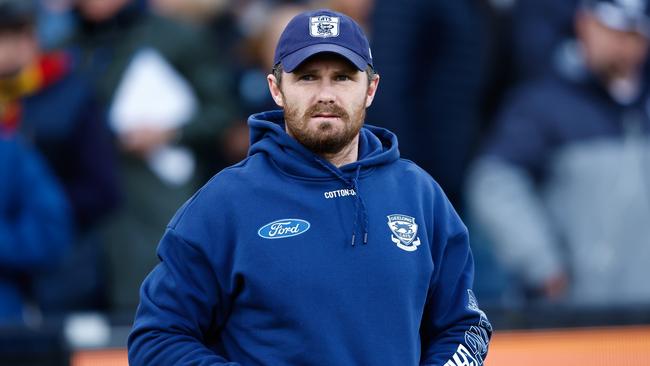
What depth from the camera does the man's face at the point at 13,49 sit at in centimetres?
725

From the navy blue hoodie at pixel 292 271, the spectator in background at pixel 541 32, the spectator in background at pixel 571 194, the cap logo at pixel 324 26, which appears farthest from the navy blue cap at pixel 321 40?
the spectator in background at pixel 541 32

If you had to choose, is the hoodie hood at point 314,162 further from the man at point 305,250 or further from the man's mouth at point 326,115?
the man's mouth at point 326,115

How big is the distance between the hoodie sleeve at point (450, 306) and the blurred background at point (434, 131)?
3.03 metres

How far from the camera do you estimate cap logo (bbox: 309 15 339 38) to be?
12.7ft

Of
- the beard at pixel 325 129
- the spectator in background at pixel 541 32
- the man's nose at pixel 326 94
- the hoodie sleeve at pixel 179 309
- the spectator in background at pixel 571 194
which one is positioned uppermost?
the man's nose at pixel 326 94

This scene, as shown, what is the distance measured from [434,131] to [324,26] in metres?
4.59

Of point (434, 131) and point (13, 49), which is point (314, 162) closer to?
point (13, 49)

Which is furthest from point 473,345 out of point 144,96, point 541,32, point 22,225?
point 541,32

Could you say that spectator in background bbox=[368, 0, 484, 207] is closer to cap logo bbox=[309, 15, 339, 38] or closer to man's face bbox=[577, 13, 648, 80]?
man's face bbox=[577, 13, 648, 80]

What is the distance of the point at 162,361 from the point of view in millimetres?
3799

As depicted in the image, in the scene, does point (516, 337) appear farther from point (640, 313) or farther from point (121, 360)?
point (121, 360)

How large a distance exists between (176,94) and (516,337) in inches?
99.8

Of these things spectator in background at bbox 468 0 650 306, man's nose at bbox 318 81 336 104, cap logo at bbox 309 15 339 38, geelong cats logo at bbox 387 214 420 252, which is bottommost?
spectator in background at bbox 468 0 650 306

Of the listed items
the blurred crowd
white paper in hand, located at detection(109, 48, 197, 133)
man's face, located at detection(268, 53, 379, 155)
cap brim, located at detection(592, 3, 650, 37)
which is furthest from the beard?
cap brim, located at detection(592, 3, 650, 37)
